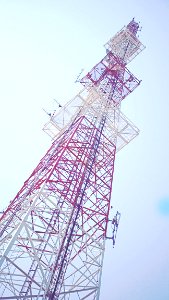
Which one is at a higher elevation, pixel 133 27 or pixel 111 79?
pixel 133 27

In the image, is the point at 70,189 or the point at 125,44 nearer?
the point at 70,189

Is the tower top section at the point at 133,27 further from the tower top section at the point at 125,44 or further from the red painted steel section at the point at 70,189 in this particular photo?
the red painted steel section at the point at 70,189

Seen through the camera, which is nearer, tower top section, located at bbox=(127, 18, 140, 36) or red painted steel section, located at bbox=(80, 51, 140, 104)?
red painted steel section, located at bbox=(80, 51, 140, 104)

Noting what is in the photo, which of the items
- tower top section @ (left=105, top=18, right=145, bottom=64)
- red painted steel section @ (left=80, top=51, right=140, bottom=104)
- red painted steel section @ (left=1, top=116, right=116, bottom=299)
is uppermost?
tower top section @ (left=105, top=18, right=145, bottom=64)

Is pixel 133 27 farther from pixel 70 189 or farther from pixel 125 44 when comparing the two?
pixel 70 189

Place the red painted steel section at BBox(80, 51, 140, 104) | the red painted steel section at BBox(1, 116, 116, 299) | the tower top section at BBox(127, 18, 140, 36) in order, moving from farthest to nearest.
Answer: the tower top section at BBox(127, 18, 140, 36) < the red painted steel section at BBox(80, 51, 140, 104) < the red painted steel section at BBox(1, 116, 116, 299)

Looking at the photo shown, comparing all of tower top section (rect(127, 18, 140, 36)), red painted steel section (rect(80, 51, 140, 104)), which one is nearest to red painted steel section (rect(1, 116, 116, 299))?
red painted steel section (rect(80, 51, 140, 104))

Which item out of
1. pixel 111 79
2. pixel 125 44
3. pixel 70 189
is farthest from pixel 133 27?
pixel 70 189

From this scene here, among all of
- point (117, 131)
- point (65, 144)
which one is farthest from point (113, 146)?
point (65, 144)

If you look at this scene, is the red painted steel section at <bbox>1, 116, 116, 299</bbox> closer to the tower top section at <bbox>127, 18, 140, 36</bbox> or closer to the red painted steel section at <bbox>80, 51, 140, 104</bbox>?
the red painted steel section at <bbox>80, 51, 140, 104</bbox>

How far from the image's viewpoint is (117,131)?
1514 centimetres

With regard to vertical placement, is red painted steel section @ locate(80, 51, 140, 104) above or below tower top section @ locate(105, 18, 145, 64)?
below

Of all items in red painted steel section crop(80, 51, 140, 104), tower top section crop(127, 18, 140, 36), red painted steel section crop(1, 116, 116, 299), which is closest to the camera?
red painted steel section crop(1, 116, 116, 299)

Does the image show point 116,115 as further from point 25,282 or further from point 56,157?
point 25,282
